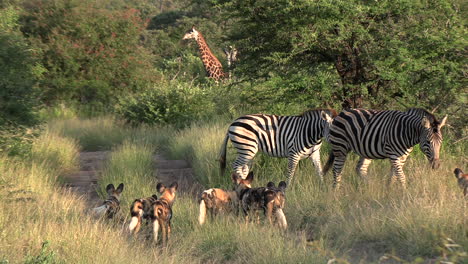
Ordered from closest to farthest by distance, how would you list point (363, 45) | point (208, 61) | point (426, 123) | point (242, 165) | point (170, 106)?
point (426, 123)
point (242, 165)
point (363, 45)
point (170, 106)
point (208, 61)

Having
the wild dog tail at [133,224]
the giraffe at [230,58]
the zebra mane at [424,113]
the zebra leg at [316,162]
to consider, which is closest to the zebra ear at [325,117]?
the zebra leg at [316,162]

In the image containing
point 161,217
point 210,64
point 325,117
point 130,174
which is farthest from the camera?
point 210,64

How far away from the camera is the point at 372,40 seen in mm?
10891

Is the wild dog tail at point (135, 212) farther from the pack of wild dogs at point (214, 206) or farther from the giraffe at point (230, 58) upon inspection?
the giraffe at point (230, 58)

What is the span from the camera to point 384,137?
885cm

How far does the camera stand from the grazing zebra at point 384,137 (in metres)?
8.18

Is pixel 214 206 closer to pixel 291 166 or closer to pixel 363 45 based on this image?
pixel 291 166

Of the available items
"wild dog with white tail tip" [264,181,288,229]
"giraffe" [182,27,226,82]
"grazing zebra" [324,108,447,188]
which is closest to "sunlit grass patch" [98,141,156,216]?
"wild dog with white tail tip" [264,181,288,229]

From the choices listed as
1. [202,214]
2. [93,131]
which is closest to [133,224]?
[202,214]

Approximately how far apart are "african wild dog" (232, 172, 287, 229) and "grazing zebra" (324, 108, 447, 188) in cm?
184

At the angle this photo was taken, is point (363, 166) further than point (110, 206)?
Yes

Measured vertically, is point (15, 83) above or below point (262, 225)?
above

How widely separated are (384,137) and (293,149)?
5.17 feet

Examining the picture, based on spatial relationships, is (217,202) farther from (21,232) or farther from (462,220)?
(462,220)
